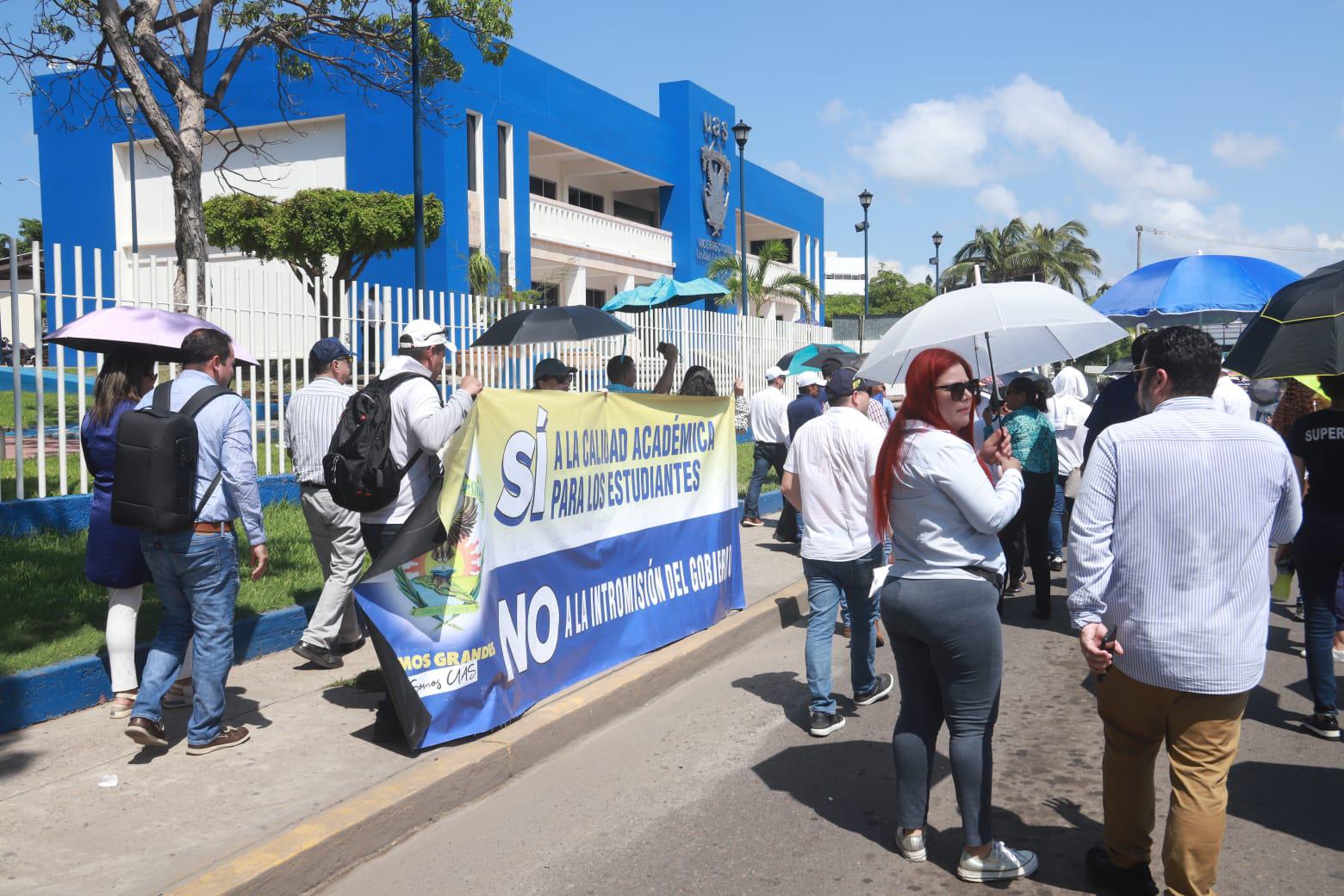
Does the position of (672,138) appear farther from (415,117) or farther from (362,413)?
(362,413)

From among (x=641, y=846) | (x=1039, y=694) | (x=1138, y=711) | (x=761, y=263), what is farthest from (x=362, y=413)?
(x=761, y=263)

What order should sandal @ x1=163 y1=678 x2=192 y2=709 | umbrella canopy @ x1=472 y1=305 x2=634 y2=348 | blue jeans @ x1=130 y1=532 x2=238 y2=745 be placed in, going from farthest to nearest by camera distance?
1. umbrella canopy @ x1=472 y1=305 x2=634 y2=348
2. sandal @ x1=163 y1=678 x2=192 y2=709
3. blue jeans @ x1=130 y1=532 x2=238 y2=745

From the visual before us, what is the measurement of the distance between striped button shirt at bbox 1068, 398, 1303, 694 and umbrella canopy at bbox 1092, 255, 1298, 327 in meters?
7.01

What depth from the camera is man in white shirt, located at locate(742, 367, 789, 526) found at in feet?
40.8

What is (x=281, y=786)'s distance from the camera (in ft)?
16.1

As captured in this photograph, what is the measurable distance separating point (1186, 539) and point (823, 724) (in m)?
2.77

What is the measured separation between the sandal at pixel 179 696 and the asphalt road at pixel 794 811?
2.02 m

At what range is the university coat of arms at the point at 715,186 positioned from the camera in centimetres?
3953

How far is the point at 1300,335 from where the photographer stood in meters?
5.05

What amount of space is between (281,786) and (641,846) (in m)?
1.64

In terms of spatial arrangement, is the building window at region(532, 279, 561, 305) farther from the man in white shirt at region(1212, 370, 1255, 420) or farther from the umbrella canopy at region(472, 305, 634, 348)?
the man in white shirt at region(1212, 370, 1255, 420)

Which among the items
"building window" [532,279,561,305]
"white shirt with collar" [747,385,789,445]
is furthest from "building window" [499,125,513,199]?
"white shirt with collar" [747,385,789,445]

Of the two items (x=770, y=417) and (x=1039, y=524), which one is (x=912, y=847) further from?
(x=770, y=417)

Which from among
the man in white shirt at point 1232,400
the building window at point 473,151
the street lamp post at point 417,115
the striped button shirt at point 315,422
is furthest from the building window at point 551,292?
the striped button shirt at point 315,422
